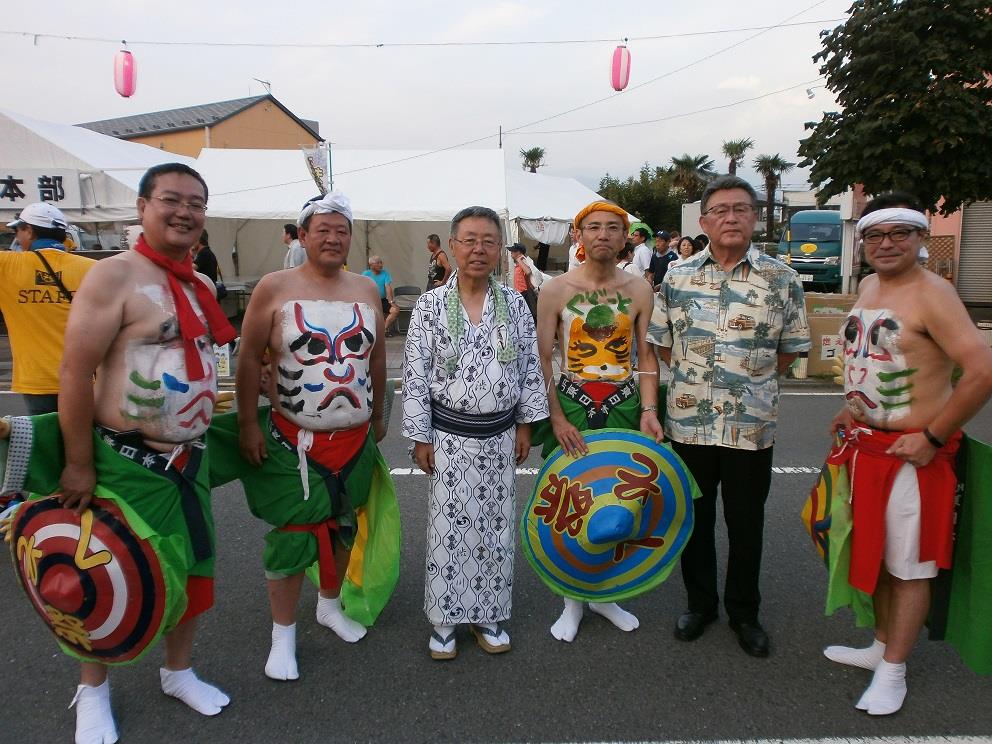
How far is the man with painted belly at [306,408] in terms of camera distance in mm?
2641

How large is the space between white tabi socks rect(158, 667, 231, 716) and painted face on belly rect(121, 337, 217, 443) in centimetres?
86

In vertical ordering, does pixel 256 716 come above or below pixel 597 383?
below

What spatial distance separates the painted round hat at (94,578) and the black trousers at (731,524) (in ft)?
6.64

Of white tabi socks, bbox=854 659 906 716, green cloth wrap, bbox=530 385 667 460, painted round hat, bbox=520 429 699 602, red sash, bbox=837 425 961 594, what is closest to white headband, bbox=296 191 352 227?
green cloth wrap, bbox=530 385 667 460

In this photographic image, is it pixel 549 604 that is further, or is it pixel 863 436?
pixel 549 604

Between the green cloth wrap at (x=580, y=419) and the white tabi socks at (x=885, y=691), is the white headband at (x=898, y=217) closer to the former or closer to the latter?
the green cloth wrap at (x=580, y=419)

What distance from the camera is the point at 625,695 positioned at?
101 inches

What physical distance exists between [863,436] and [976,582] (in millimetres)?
605

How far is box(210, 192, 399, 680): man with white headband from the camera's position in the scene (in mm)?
2641

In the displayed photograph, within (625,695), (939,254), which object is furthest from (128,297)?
(939,254)

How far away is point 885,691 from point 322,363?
91.7 inches

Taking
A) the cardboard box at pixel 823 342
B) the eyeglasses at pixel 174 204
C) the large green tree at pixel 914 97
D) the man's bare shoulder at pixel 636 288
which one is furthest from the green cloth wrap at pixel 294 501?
the large green tree at pixel 914 97

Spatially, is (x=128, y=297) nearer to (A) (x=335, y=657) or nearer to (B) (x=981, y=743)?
(A) (x=335, y=657)

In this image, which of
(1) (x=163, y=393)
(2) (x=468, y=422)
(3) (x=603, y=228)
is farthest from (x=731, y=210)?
(1) (x=163, y=393)
